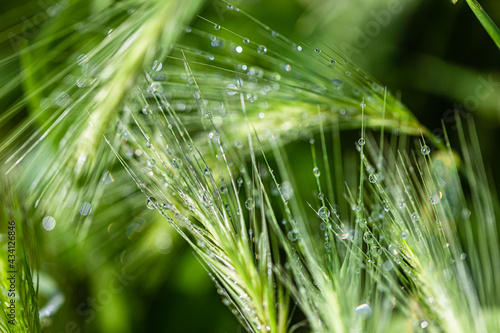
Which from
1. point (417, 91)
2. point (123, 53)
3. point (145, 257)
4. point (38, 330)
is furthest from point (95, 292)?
point (417, 91)

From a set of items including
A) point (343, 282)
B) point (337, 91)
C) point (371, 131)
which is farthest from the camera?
point (371, 131)

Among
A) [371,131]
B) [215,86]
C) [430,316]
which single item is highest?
[215,86]

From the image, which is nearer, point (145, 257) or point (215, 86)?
point (215, 86)

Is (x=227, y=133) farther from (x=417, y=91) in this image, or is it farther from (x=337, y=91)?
(x=417, y=91)

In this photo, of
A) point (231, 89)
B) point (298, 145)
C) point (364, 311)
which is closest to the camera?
point (364, 311)

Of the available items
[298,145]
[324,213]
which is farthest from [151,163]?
[298,145]

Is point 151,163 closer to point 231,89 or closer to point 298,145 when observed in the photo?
point 231,89
